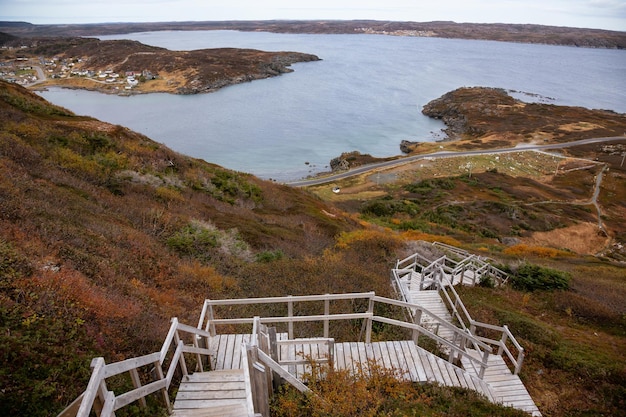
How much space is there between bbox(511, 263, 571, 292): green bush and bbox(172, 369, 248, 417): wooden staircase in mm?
14999

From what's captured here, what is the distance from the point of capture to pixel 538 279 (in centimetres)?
1695

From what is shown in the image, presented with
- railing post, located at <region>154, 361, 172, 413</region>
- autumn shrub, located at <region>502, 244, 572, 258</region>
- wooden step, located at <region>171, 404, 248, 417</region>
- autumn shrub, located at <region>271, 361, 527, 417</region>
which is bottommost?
autumn shrub, located at <region>502, 244, 572, 258</region>

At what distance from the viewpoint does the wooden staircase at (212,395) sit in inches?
218

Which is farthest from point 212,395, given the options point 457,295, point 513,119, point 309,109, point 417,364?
point 513,119

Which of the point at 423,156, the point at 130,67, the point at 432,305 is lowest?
the point at 423,156

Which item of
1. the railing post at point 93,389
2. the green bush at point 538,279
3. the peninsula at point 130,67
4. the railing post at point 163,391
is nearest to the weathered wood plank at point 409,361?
the railing post at point 163,391

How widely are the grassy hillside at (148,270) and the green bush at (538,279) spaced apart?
487 millimetres

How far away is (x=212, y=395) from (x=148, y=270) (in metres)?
5.83

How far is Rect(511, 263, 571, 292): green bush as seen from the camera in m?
16.7

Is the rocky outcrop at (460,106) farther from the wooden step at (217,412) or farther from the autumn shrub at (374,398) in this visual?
the wooden step at (217,412)

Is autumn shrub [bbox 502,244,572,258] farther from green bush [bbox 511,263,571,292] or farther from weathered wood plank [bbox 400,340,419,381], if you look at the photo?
weathered wood plank [bbox 400,340,419,381]

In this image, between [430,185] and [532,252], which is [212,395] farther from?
[430,185]

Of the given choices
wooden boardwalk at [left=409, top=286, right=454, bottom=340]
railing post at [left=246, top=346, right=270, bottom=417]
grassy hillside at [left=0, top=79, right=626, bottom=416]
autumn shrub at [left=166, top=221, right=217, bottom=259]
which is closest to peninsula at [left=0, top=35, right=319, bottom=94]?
grassy hillside at [left=0, top=79, right=626, bottom=416]

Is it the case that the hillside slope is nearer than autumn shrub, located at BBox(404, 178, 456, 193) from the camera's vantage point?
Yes
